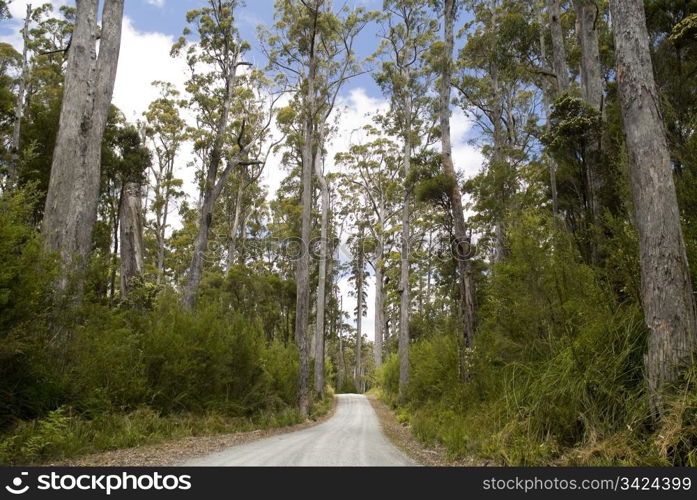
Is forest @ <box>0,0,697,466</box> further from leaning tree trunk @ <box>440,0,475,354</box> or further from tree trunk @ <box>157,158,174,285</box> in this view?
tree trunk @ <box>157,158,174,285</box>

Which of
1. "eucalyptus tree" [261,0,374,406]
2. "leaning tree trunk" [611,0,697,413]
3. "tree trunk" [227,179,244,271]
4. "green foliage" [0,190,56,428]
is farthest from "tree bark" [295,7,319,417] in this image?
"leaning tree trunk" [611,0,697,413]

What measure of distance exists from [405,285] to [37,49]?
18.2 meters

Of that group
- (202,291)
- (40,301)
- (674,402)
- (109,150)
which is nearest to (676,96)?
(674,402)

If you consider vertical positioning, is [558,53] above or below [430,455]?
above

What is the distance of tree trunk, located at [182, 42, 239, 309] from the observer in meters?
14.0

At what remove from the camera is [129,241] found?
1317 cm

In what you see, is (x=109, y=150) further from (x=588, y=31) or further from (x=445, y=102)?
(x=588, y=31)

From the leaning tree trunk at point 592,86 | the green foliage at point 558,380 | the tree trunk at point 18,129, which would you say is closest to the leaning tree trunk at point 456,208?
the green foliage at point 558,380

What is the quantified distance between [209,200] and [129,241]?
9.82 ft

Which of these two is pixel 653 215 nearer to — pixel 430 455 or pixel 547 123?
pixel 430 455

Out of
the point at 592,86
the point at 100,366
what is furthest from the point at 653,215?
the point at 100,366

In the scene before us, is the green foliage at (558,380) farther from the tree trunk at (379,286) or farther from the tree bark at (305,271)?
the tree trunk at (379,286)

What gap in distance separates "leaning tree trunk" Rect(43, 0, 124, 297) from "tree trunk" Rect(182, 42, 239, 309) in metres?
5.76

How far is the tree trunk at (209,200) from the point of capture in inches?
552
